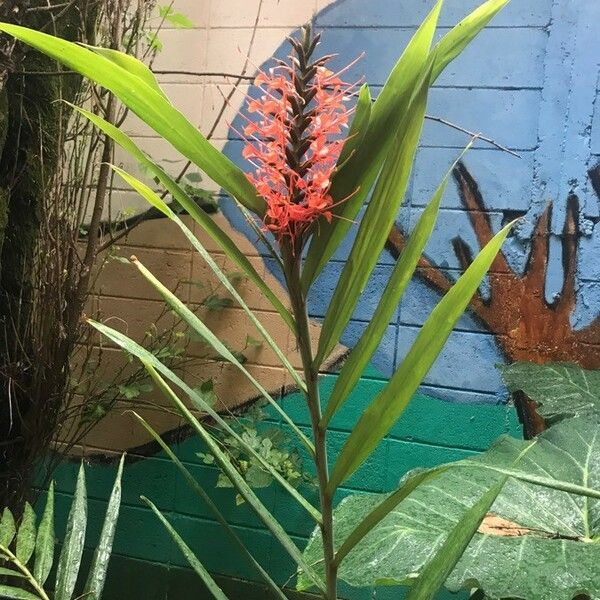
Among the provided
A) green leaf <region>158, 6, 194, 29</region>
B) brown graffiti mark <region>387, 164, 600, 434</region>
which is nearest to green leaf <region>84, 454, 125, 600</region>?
brown graffiti mark <region>387, 164, 600, 434</region>

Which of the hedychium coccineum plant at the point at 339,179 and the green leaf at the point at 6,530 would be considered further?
the green leaf at the point at 6,530

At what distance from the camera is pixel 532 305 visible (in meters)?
1.48

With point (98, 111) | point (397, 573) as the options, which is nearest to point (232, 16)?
point (98, 111)

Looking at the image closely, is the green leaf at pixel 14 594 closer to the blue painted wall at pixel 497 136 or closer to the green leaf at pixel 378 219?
A: the green leaf at pixel 378 219

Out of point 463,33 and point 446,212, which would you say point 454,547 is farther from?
point 446,212

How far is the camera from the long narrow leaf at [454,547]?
49cm

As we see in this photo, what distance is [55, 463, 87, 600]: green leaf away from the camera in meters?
0.78

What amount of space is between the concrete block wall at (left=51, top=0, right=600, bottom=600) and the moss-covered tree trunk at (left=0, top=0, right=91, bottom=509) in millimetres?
314

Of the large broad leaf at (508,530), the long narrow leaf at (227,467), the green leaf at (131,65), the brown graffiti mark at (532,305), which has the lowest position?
the large broad leaf at (508,530)

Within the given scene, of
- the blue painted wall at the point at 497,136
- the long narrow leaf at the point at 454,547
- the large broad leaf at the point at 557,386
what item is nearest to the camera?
the long narrow leaf at the point at 454,547

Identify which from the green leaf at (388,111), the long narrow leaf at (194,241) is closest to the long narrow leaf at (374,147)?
the green leaf at (388,111)

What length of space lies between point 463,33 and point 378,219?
0.57 feet

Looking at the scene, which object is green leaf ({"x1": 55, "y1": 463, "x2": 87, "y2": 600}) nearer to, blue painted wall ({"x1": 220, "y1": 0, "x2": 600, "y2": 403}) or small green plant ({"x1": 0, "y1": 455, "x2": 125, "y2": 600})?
small green plant ({"x1": 0, "y1": 455, "x2": 125, "y2": 600})

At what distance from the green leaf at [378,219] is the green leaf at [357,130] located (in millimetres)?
32
